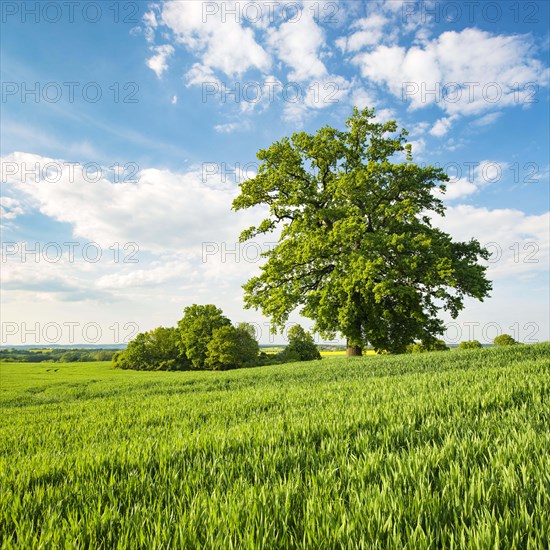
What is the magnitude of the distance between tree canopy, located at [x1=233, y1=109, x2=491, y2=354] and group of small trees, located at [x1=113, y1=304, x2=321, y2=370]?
35.7 m

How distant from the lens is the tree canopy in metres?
21.8

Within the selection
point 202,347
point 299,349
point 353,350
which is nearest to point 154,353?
point 202,347

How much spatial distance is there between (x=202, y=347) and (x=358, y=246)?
45616mm

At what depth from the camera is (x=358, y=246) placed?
79.0 ft

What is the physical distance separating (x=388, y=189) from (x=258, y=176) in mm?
10081

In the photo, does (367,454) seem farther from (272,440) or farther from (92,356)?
(92,356)

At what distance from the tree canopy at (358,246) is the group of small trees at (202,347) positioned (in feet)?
117

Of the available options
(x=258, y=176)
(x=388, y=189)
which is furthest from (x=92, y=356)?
(x=388, y=189)

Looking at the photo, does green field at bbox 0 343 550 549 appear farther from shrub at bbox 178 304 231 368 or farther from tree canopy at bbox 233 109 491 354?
shrub at bbox 178 304 231 368

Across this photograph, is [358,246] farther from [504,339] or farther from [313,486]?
[504,339]

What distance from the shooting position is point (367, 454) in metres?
3.05

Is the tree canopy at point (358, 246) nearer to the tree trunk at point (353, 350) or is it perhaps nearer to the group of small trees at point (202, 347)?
the tree trunk at point (353, 350)

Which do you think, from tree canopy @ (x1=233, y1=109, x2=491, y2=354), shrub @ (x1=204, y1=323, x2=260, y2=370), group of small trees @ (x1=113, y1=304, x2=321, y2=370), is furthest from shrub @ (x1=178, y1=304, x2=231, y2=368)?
tree canopy @ (x1=233, y1=109, x2=491, y2=354)

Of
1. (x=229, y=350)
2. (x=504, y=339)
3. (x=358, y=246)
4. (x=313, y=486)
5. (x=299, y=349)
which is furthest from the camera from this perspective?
(x=299, y=349)
